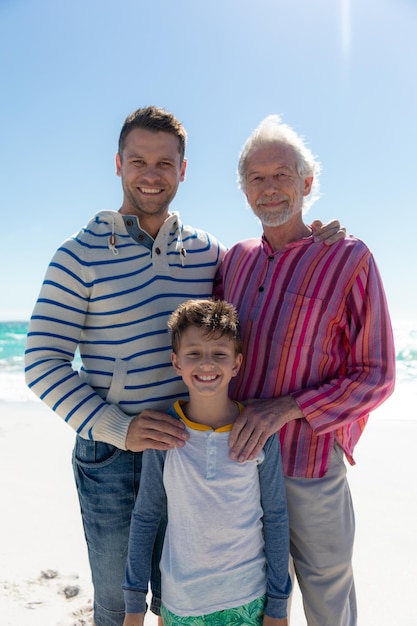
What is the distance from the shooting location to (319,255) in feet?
7.92

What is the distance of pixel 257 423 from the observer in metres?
2.10

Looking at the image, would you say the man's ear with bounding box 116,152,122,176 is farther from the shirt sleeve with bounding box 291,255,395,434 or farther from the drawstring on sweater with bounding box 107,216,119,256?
the shirt sleeve with bounding box 291,255,395,434

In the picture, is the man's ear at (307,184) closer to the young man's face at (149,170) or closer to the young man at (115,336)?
the young man at (115,336)

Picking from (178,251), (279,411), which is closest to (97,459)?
(279,411)

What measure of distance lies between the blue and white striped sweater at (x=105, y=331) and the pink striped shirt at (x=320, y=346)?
40 cm

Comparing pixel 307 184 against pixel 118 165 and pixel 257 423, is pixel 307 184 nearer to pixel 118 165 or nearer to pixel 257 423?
pixel 118 165

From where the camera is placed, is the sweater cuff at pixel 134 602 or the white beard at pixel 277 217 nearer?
the sweater cuff at pixel 134 602

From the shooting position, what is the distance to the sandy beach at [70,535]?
3.38 meters

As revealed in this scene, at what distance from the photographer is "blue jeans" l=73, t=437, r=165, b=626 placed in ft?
7.77

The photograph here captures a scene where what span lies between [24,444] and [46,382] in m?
5.14

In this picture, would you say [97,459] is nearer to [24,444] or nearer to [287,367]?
[287,367]

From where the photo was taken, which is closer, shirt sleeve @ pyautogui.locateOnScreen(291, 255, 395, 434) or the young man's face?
shirt sleeve @ pyautogui.locateOnScreen(291, 255, 395, 434)

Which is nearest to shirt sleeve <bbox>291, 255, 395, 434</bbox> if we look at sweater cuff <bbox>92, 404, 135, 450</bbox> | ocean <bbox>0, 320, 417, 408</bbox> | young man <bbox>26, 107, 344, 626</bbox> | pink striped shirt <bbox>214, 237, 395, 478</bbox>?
pink striped shirt <bbox>214, 237, 395, 478</bbox>

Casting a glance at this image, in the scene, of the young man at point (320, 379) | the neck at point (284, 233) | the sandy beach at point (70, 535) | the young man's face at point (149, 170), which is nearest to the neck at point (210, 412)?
the young man at point (320, 379)
